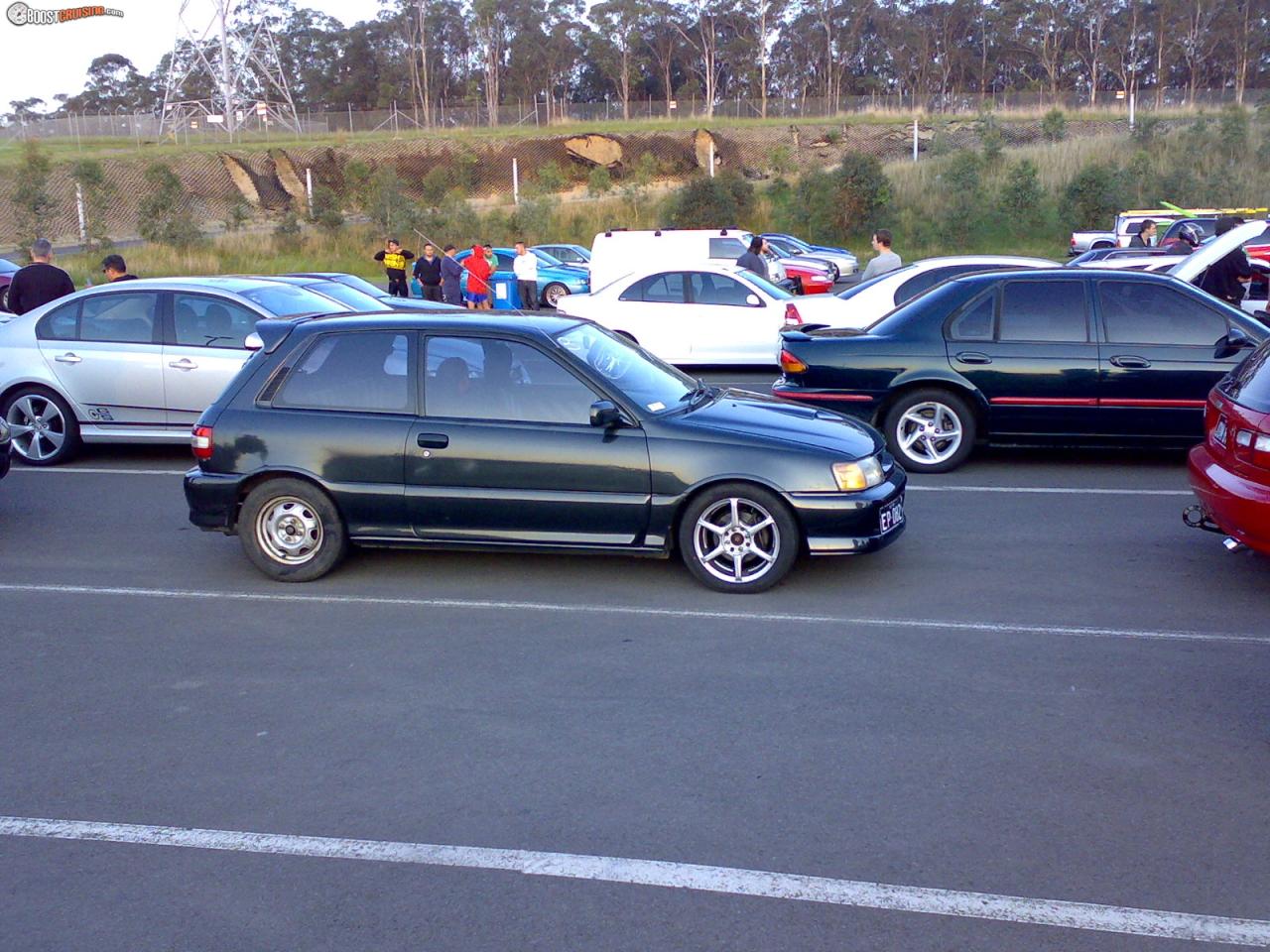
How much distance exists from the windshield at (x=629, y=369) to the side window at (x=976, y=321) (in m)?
2.92

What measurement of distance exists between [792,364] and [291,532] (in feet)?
14.8

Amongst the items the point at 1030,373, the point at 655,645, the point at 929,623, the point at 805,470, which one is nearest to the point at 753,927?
the point at 655,645

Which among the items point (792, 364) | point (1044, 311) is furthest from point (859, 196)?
point (792, 364)

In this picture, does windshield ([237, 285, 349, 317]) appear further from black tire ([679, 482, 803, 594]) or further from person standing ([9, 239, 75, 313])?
black tire ([679, 482, 803, 594])

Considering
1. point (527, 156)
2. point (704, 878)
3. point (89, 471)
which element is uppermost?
point (527, 156)

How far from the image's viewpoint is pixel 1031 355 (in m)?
10.1

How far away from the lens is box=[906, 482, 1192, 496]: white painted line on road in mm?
9656

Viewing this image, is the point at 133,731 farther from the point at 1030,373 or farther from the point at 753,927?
the point at 1030,373

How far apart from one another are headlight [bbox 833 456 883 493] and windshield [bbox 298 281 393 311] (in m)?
6.80

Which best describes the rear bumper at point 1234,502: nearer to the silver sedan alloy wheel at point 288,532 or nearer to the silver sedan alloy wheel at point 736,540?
the silver sedan alloy wheel at point 736,540

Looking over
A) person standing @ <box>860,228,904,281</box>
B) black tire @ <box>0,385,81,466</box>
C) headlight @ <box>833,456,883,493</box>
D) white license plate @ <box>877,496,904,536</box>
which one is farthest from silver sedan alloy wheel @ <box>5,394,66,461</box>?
person standing @ <box>860,228,904,281</box>

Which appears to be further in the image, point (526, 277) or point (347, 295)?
point (526, 277)

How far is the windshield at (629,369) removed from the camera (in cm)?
758

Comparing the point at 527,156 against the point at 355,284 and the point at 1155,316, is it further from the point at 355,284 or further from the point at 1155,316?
the point at 1155,316
